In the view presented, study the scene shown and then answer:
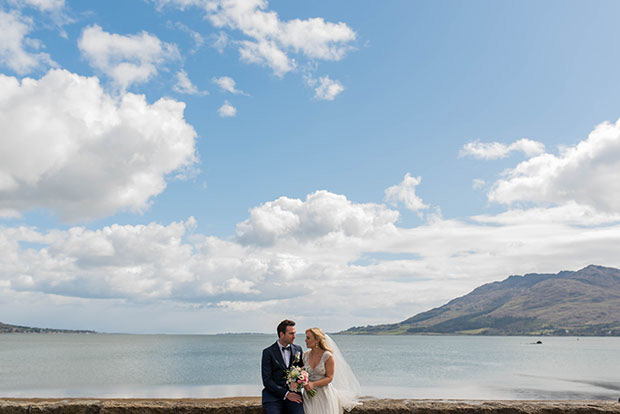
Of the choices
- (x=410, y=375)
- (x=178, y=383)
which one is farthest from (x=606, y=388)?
(x=178, y=383)

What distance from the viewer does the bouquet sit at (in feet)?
20.4

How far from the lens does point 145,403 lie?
267 inches

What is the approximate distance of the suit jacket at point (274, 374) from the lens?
6.27 meters

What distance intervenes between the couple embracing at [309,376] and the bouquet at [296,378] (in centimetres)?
5

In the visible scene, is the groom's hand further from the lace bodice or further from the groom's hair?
the groom's hair

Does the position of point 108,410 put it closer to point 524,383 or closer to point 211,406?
point 211,406

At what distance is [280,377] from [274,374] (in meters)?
0.08

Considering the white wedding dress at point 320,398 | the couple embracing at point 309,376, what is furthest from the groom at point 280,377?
the white wedding dress at point 320,398

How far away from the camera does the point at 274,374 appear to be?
6.37m

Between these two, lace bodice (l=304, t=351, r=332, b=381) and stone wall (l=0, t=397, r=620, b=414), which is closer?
lace bodice (l=304, t=351, r=332, b=381)

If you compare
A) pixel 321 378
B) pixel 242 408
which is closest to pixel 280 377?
pixel 321 378

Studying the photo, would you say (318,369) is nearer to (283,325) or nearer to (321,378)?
(321,378)

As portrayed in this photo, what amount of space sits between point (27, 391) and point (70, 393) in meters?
2.93

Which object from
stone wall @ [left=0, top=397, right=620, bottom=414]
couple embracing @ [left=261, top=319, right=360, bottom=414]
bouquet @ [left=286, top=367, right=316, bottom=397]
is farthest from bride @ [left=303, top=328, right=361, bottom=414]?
stone wall @ [left=0, top=397, right=620, bottom=414]
